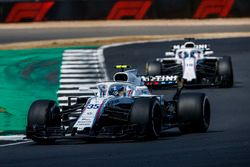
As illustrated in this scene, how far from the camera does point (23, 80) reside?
28812 mm

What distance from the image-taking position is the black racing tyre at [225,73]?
Answer: 2689 centimetres

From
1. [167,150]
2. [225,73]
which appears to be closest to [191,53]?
[225,73]

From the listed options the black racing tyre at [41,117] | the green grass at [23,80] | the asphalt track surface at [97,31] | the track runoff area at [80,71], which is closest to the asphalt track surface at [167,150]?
the black racing tyre at [41,117]

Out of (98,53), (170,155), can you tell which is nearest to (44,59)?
(98,53)

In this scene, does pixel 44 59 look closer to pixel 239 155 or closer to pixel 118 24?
pixel 118 24

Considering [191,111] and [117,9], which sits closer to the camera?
[191,111]

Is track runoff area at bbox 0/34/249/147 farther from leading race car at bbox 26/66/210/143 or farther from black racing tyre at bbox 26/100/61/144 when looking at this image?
black racing tyre at bbox 26/100/61/144

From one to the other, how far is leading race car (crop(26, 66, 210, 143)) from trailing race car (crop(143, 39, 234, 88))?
892 cm

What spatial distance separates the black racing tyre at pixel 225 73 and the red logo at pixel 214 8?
20501 mm

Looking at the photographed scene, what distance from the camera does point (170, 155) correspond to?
13148 mm

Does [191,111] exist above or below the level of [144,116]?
above

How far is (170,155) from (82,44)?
26.6 meters

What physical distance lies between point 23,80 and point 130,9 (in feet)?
65.8

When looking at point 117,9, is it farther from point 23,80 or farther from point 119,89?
point 119,89
